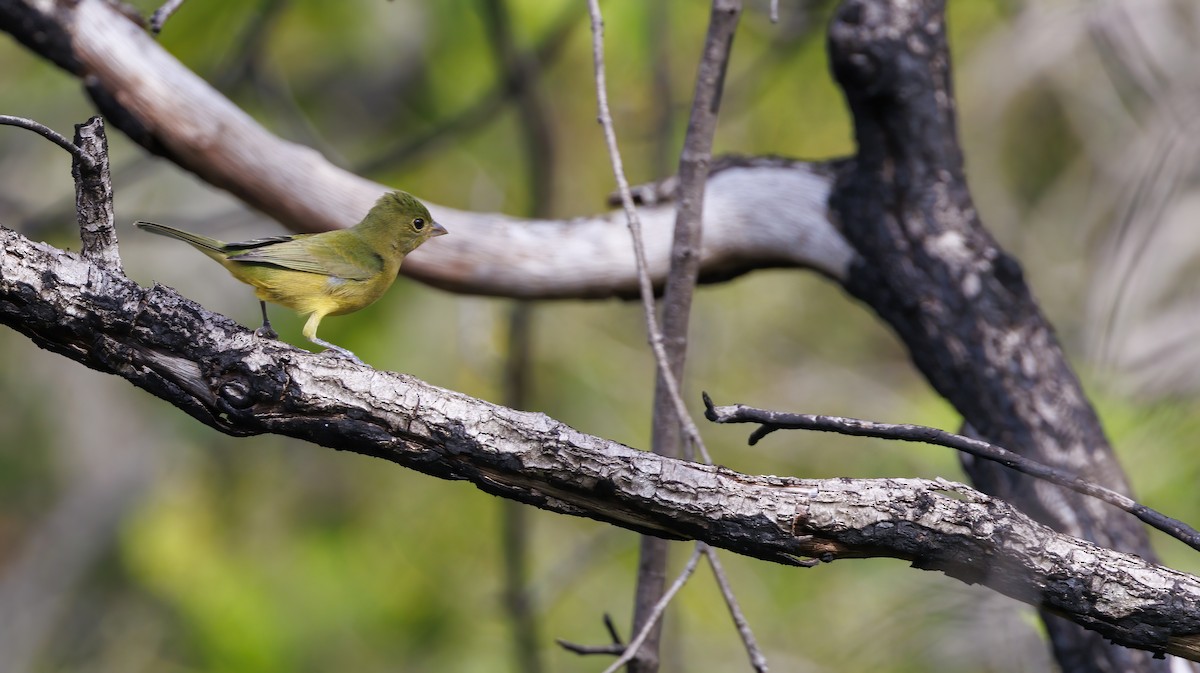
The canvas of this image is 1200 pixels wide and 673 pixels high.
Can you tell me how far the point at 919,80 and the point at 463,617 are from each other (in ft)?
16.6

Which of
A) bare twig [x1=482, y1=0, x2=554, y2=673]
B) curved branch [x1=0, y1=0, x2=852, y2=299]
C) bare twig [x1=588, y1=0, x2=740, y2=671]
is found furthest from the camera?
bare twig [x1=482, y1=0, x2=554, y2=673]

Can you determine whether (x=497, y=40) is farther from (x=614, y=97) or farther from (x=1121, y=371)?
(x=1121, y=371)

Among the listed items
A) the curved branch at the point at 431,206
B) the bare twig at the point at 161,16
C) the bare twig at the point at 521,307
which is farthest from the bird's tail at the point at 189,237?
the bare twig at the point at 521,307

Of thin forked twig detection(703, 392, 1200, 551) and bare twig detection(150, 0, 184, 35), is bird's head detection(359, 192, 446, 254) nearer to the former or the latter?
bare twig detection(150, 0, 184, 35)

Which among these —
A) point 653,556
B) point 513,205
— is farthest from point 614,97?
point 653,556

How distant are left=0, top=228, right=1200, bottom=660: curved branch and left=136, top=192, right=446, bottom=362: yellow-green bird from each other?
74 centimetres

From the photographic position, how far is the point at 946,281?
3119mm

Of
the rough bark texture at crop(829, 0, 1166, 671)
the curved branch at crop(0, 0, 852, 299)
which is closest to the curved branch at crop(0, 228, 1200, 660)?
the rough bark texture at crop(829, 0, 1166, 671)

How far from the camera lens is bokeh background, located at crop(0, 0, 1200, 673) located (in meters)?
5.94

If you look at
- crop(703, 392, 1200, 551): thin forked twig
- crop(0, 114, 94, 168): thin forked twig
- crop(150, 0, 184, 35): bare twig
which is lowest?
crop(703, 392, 1200, 551): thin forked twig

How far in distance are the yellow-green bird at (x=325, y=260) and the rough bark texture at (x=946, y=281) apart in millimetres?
1376

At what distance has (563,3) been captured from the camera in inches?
188

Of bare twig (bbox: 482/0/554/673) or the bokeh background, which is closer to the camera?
bare twig (bbox: 482/0/554/673)

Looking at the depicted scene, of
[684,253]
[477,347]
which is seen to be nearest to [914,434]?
[684,253]
